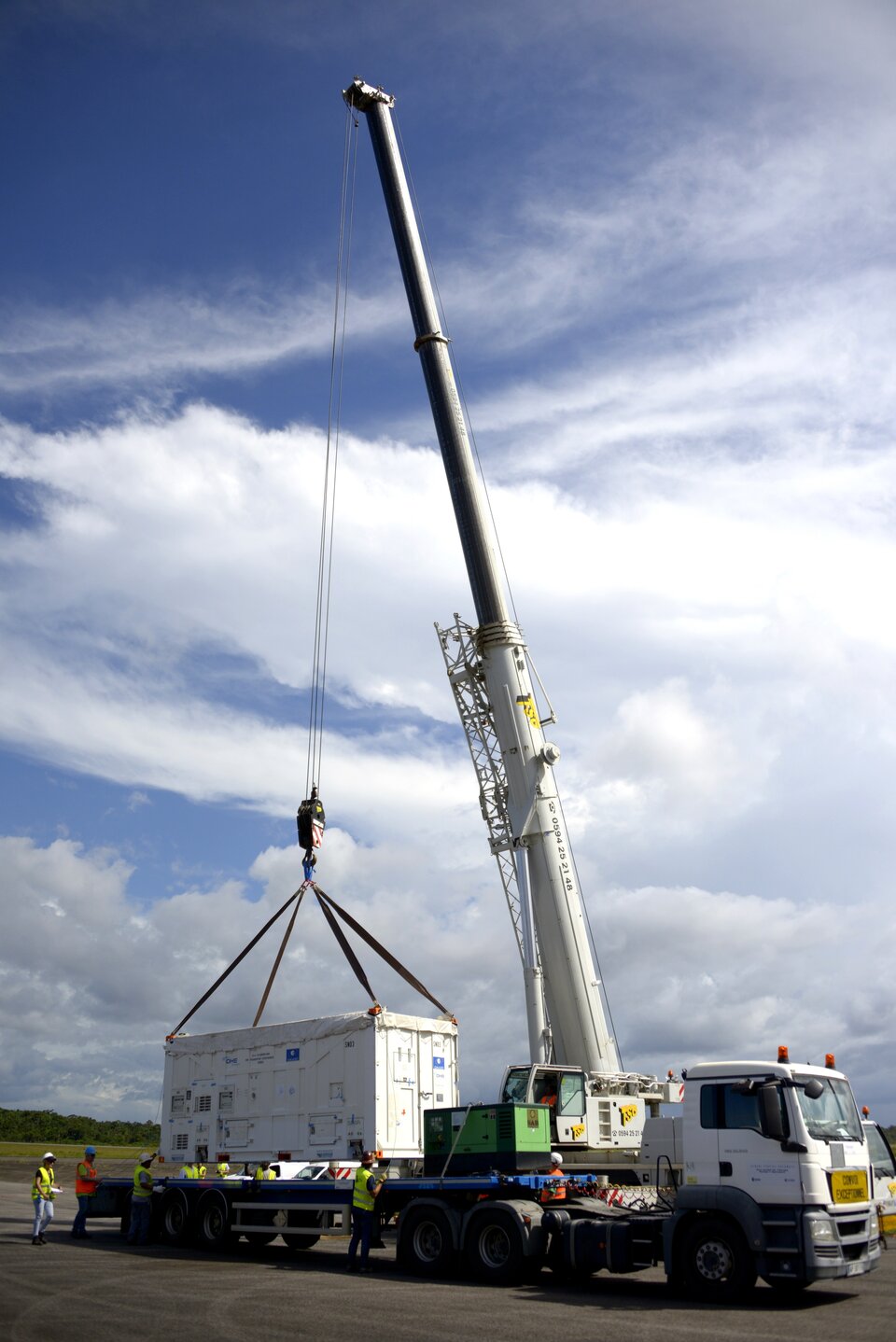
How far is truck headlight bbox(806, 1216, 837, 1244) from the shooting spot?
38.7 feet

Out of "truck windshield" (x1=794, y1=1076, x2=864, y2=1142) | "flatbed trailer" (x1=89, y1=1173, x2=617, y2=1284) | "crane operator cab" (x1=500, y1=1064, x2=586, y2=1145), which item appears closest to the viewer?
"truck windshield" (x1=794, y1=1076, x2=864, y2=1142)

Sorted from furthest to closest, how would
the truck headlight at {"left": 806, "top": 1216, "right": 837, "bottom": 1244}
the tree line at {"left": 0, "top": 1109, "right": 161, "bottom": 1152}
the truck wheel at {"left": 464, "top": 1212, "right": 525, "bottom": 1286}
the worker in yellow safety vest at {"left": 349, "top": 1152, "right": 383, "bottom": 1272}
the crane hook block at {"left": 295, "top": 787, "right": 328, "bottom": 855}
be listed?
the tree line at {"left": 0, "top": 1109, "right": 161, "bottom": 1152}, the crane hook block at {"left": 295, "top": 787, "right": 328, "bottom": 855}, the worker in yellow safety vest at {"left": 349, "top": 1152, "right": 383, "bottom": 1272}, the truck wheel at {"left": 464, "top": 1212, "right": 525, "bottom": 1286}, the truck headlight at {"left": 806, "top": 1216, "right": 837, "bottom": 1244}

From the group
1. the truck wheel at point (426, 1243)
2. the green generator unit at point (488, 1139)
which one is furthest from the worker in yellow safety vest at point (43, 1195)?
the green generator unit at point (488, 1139)

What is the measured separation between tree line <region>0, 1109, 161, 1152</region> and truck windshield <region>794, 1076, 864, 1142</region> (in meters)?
64.1

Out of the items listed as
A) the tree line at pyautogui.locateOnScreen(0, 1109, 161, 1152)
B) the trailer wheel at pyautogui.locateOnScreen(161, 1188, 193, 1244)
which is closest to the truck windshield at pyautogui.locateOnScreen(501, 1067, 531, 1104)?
the trailer wheel at pyautogui.locateOnScreen(161, 1188, 193, 1244)

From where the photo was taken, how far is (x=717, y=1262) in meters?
12.5

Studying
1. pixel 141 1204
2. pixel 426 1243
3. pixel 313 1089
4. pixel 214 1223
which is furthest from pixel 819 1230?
pixel 141 1204

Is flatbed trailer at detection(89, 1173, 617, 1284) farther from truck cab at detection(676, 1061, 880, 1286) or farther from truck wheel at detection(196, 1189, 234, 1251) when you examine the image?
truck cab at detection(676, 1061, 880, 1286)

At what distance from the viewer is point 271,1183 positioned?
1772 cm

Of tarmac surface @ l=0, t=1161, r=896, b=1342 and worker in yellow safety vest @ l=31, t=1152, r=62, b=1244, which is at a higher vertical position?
worker in yellow safety vest @ l=31, t=1152, r=62, b=1244

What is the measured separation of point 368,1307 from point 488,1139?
4.00m

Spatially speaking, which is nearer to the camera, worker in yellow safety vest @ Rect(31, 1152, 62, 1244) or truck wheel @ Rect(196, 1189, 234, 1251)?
worker in yellow safety vest @ Rect(31, 1152, 62, 1244)

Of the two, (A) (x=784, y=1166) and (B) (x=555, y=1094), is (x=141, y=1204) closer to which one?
(B) (x=555, y=1094)

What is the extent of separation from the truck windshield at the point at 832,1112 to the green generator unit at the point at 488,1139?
4.54 metres
